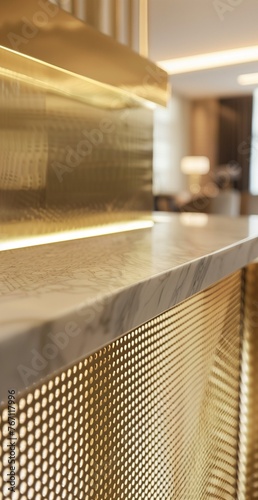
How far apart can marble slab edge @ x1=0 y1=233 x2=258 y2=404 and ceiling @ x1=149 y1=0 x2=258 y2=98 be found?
2.07 meters

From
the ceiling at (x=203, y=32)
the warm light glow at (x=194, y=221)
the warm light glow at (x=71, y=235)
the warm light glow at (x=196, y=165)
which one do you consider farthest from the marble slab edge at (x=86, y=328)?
the warm light glow at (x=196, y=165)

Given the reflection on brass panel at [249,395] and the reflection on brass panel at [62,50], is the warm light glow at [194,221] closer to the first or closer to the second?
the reflection on brass panel at [249,395]

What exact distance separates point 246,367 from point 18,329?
89 centimetres

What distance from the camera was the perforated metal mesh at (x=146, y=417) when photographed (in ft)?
1.50

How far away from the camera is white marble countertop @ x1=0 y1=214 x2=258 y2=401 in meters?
0.33

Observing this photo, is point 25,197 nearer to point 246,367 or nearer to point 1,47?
point 1,47

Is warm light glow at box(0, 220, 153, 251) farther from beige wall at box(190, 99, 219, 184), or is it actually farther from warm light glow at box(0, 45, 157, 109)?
beige wall at box(190, 99, 219, 184)

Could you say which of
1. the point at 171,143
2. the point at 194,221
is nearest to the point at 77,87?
the point at 194,221

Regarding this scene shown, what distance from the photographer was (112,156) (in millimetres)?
1195

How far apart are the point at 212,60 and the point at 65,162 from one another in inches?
259

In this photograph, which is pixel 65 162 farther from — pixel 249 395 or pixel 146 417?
pixel 249 395

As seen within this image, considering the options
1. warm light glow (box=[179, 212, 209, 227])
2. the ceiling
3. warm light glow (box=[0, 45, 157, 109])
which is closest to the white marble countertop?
warm light glow (box=[0, 45, 157, 109])

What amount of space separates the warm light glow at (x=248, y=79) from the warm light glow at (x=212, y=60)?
31.5 inches

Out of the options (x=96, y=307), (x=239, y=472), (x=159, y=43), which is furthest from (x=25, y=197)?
(x=159, y=43)
